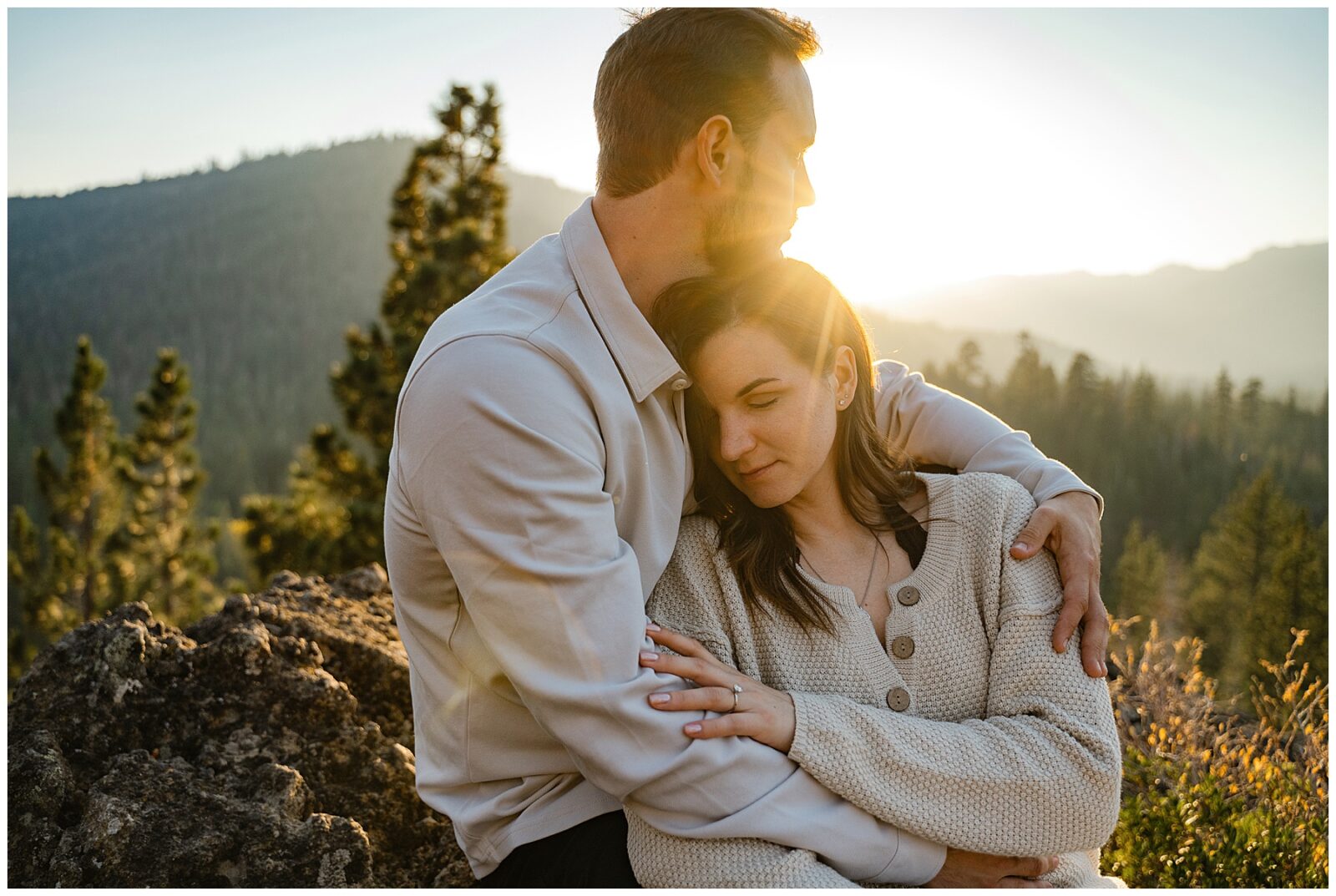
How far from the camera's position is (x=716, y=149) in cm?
223

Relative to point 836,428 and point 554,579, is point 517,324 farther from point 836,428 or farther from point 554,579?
point 836,428

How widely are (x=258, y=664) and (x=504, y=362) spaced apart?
1.54 m

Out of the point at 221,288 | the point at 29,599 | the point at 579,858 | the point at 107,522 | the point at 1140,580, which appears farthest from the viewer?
the point at 221,288

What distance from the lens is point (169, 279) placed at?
3246 inches

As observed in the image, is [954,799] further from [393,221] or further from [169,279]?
[169,279]

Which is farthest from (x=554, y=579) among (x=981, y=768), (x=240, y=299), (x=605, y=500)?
(x=240, y=299)

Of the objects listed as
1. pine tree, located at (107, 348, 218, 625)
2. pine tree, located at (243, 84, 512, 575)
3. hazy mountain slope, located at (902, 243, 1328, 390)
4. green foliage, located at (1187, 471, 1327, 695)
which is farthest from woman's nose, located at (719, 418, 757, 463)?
hazy mountain slope, located at (902, 243, 1328, 390)

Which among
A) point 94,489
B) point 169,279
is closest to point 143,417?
point 94,489

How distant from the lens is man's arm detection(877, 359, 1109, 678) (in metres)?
1.96

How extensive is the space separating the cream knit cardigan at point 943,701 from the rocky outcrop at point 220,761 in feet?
3.29

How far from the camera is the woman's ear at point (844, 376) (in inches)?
87.5

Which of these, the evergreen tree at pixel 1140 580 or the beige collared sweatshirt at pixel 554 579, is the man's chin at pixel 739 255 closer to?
the beige collared sweatshirt at pixel 554 579

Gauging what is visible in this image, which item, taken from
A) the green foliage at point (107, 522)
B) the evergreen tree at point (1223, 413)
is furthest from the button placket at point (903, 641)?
the evergreen tree at point (1223, 413)

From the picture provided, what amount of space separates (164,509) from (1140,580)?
23.7 m
